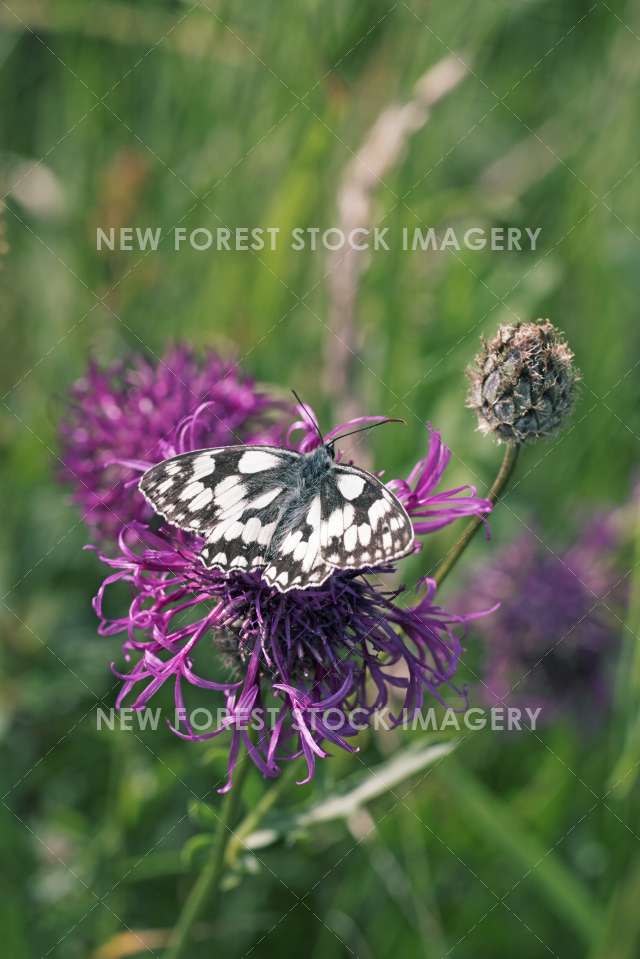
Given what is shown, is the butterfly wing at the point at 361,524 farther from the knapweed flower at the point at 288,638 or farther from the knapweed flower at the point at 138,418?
the knapweed flower at the point at 138,418

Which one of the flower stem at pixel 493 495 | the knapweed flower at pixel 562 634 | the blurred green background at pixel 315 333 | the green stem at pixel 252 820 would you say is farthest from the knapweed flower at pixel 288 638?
the knapweed flower at pixel 562 634

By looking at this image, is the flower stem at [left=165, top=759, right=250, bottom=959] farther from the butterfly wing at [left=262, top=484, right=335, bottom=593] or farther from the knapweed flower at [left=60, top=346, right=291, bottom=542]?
the knapweed flower at [left=60, top=346, right=291, bottom=542]

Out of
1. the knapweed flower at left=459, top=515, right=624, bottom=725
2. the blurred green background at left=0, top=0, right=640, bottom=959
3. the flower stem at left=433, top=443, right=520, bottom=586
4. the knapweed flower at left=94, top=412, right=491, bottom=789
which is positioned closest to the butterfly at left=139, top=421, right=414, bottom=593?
the knapweed flower at left=94, top=412, right=491, bottom=789

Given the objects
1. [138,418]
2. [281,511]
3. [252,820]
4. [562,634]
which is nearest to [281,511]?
[281,511]

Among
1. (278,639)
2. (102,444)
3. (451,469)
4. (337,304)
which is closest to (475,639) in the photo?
(451,469)

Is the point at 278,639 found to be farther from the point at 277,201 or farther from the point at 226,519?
the point at 277,201

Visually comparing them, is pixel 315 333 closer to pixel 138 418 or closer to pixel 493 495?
pixel 138 418
